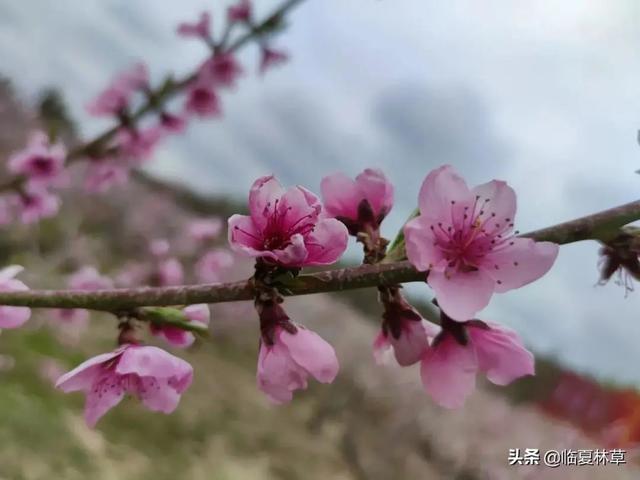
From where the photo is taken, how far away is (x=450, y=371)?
0.41 meters

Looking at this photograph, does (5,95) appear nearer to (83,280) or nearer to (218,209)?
(218,209)

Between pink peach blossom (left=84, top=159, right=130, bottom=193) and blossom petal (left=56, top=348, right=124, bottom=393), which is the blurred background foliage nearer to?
pink peach blossom (left=84, top=159, right=130, bottom=193)

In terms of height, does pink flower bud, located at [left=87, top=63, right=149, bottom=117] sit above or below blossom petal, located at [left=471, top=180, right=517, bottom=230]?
above

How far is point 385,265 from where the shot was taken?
369mm

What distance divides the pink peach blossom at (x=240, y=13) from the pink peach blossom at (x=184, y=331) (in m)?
1.02

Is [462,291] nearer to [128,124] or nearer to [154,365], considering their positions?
[154,365]

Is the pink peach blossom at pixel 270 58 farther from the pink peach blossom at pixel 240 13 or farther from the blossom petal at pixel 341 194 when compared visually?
the blossom petal at pixel 341 194

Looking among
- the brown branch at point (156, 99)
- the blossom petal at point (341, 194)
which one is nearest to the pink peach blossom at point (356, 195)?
the blossom petal at point (341, 194)

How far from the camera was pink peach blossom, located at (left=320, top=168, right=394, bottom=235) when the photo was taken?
0.46 metres

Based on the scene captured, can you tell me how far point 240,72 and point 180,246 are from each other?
4.64ft

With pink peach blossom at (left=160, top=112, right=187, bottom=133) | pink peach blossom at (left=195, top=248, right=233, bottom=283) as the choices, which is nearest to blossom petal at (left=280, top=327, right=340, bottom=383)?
pink peach blossom at (left=160, top=112, right=187, bottom=133)

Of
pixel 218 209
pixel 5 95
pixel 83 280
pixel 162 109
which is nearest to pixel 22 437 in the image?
pixel 83 280

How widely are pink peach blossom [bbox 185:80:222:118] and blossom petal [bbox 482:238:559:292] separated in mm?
1155

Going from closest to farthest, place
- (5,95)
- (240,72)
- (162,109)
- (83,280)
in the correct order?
(83,280), (162,109), (240,72), (5,95)
